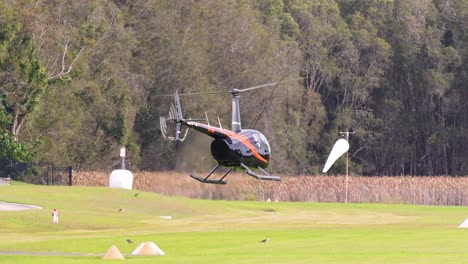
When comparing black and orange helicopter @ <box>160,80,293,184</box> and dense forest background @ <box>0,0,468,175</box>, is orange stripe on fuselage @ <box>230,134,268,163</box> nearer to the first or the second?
black and orange helicopter @ <box>160,80,293,184</box>

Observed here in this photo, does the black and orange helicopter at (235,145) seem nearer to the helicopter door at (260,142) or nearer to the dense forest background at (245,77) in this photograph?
the helicopter door at (260,142)

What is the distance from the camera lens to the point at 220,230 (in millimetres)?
46781

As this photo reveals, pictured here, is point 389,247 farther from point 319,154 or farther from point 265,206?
point 319,154

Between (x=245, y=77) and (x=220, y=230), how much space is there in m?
58.1

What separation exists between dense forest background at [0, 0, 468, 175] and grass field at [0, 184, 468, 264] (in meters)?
3.64

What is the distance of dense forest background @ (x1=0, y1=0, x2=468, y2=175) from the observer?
3300 inches

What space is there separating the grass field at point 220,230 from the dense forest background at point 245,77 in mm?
3637

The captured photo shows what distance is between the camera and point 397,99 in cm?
12662

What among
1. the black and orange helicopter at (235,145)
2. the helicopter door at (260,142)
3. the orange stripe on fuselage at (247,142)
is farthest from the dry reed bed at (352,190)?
the orange stripe on fuselage at (247,142)

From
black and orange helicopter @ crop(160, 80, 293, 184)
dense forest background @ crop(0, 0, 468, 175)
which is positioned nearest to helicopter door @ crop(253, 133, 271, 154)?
black and orange helicopter @ crop(160, 80, 293, 184)

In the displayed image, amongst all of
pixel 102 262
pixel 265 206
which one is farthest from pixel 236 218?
pixel 102 262

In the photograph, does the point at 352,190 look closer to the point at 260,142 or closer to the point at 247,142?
the point at 260,142

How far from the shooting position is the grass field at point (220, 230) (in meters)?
32.8

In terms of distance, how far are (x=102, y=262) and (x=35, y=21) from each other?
174 ft
